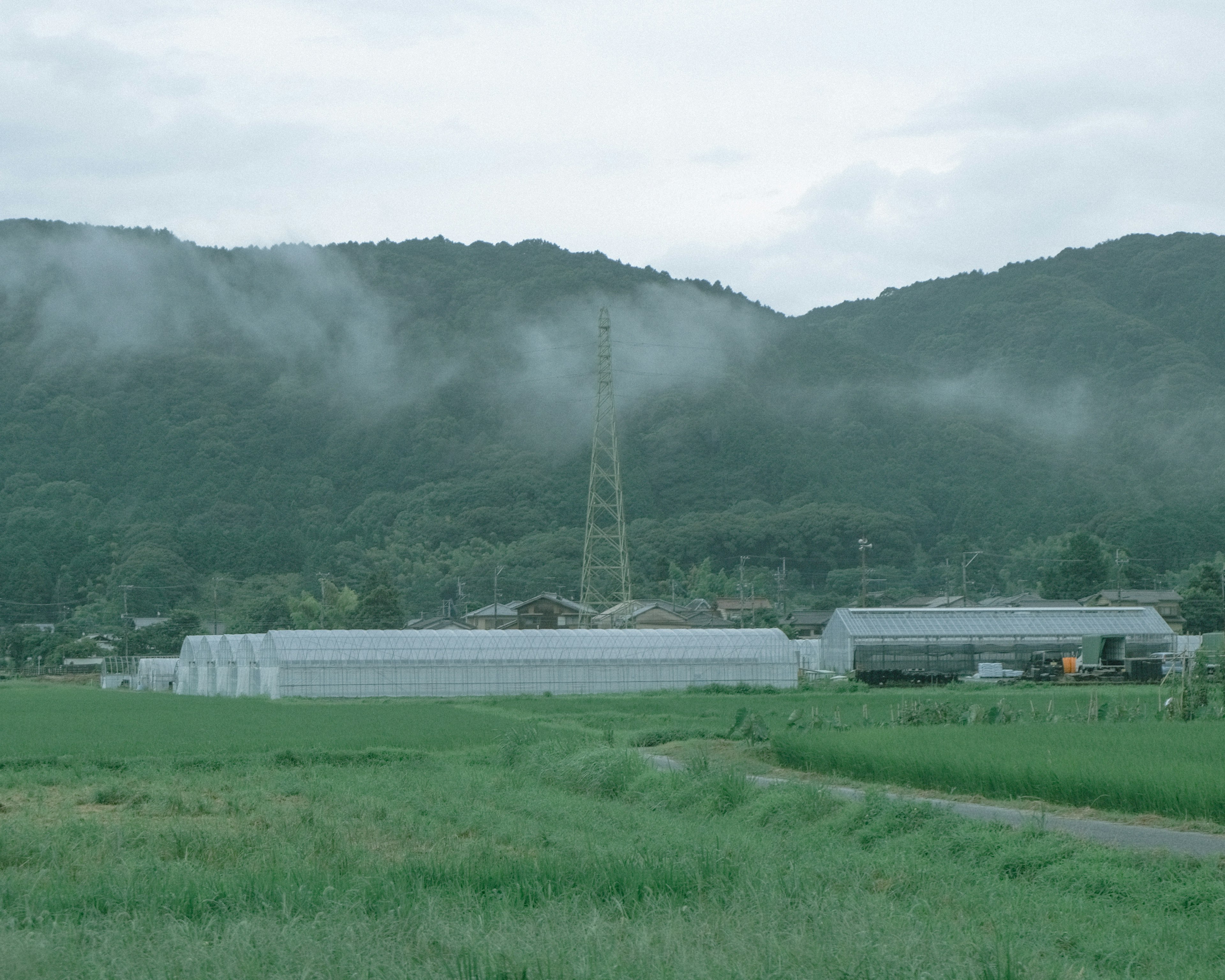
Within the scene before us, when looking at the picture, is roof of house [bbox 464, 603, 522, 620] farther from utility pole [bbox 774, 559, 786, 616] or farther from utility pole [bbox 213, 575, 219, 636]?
utility pole [bbox 774, 559, 786, 616]

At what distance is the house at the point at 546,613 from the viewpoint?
283 ft

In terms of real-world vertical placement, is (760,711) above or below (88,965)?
below

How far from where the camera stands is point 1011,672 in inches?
2100

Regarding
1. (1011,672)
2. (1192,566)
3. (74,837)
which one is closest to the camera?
(74,837)

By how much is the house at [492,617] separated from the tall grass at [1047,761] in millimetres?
63101

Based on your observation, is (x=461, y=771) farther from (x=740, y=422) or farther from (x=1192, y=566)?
(x=740, y=422)

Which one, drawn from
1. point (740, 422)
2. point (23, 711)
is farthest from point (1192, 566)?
point (23, 711)

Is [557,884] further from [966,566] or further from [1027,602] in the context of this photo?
[966,566]

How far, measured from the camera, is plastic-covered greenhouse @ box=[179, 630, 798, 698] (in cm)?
4703

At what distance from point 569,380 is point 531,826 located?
11405 centimetres

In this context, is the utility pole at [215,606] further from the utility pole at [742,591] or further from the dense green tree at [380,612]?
the utility pole at [742,591]

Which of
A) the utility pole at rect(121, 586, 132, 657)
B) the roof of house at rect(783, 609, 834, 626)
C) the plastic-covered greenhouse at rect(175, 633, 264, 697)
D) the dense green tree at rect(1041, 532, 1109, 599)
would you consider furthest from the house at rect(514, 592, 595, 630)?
the dense green tree at rect(1041, 532, 1109, 599)

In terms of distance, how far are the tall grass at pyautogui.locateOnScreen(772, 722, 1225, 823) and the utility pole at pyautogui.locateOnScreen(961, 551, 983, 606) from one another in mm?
57284

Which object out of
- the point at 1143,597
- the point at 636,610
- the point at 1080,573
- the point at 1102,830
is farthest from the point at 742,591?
the point at 1102,830
